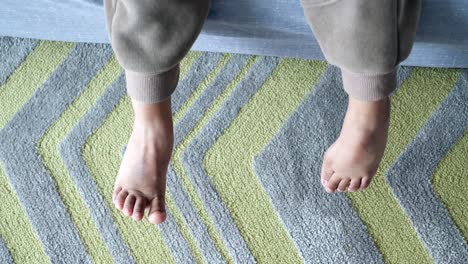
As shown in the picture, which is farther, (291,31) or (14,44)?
(14,44)

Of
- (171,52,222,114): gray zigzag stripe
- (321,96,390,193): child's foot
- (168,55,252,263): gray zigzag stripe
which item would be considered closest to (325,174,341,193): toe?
(321,96,390,193): child's foot

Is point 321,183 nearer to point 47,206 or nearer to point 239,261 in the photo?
point 239,261

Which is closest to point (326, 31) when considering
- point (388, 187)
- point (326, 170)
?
point (326, 170)

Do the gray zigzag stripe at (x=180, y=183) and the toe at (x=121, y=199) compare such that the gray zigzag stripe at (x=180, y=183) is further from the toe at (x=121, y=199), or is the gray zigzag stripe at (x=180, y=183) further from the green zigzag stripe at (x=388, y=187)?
the green zigzag stripe at (x=388, y=187)

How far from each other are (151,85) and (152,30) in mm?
97

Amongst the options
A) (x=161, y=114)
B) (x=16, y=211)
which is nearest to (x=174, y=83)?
(x=161, y=114)

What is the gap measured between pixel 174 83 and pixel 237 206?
11.2 inches

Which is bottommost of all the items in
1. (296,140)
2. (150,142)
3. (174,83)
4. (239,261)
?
(239,261)

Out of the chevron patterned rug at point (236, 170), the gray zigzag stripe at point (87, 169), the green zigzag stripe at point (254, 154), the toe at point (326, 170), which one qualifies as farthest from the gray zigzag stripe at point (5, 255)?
the toe at point (326, 170)

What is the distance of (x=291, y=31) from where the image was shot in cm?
85

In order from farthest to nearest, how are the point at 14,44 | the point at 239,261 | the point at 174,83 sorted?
the point at 14,44, the point at 239,261, the point at 174,83

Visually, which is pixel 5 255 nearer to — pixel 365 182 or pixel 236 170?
pixel 236 170

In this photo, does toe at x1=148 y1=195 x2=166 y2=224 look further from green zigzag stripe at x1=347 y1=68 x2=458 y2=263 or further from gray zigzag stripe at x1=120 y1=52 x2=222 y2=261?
green zigzag stripe at x1=347 y1=68 x2=458 y2=263

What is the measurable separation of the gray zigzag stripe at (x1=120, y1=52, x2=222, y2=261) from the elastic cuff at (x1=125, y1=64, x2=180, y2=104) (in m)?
0.25
